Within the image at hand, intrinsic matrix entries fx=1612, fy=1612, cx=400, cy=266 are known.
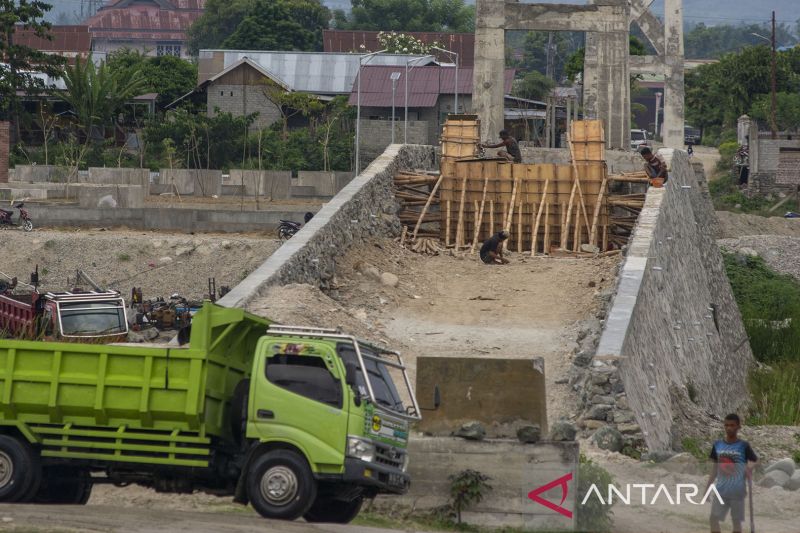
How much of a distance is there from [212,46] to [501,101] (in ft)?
404

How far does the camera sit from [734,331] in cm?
3731

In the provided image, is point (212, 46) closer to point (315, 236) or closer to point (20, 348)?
point (315, 236)

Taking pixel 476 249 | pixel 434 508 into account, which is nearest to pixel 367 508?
pixel 434 508

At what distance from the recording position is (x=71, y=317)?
34.6 metres

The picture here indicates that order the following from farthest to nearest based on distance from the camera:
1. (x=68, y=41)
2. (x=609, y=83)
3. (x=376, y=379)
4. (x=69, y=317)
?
(x=68, y=41) < (x=609, y=83) < (x=69, y=317) < (x=376, y=379)

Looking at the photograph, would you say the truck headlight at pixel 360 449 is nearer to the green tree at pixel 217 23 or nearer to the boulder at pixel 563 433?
the boulder at pixel 563 433

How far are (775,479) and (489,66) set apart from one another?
21217mm

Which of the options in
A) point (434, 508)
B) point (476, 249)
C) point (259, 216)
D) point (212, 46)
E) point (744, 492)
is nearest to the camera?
point (744, 492)

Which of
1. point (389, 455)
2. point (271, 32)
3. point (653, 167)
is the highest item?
point (271, 32)

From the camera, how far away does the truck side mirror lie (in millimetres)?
14039

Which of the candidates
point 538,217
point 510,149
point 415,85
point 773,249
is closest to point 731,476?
point 538,217

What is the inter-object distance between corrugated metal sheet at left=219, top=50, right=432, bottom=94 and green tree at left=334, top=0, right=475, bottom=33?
1842 inches

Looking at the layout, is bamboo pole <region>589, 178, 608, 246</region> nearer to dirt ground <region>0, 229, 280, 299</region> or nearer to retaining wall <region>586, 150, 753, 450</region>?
retaining wall <region>586, 150, 753, 450</region>

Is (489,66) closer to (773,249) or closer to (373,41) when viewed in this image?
(773,249)
